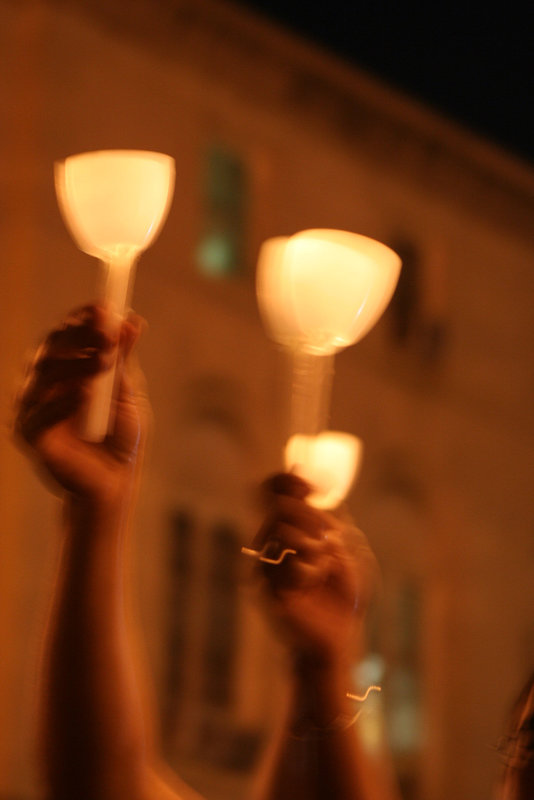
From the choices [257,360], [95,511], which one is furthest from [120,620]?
[257,360]

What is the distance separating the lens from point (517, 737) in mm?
2395

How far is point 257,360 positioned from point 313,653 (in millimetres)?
12541

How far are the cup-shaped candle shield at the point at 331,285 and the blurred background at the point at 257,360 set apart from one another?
886cm

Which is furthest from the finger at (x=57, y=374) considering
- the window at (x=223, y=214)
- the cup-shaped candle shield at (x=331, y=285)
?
the window at (x=223, y=214)

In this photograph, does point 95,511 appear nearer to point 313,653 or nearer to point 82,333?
point 82,333

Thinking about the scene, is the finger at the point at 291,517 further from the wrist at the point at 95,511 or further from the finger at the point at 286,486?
the wrist at the point at 95,511

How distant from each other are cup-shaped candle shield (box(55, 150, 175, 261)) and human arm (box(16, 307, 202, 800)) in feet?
1.43

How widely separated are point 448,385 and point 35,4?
20.2 ft

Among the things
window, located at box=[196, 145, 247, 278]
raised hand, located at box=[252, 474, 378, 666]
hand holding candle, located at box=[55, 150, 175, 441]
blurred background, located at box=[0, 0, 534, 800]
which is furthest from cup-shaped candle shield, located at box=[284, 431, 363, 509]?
window, located at box=[196, 145, 247, 278]

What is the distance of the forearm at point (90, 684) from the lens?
210 centimetres

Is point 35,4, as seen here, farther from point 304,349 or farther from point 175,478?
point 304,349

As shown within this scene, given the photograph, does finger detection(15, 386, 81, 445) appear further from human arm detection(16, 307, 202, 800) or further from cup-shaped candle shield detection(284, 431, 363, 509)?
cup-shaped candle shield detection(284, 431, 363, 509)

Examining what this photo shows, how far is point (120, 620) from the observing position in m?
2.21

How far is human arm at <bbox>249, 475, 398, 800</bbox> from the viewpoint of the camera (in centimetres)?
221
